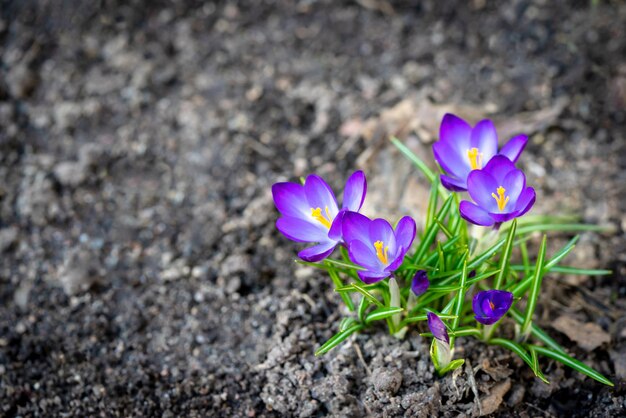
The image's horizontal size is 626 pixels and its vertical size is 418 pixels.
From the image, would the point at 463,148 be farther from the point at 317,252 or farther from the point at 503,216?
the point at 317,252

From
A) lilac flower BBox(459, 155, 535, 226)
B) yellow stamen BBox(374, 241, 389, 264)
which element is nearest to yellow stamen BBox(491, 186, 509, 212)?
lilac flower BBox(459, 155, 535, 226)

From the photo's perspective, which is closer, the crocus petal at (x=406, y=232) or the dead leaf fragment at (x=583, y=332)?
the crocus petal at (x=406, y=232)

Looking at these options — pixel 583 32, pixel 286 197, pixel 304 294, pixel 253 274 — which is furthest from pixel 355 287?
pixel 583 32

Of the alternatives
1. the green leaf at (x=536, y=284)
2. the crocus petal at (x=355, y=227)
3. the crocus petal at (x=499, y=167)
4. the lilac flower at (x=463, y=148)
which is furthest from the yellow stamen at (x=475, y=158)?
the crocus petal at (x=355, y=227)

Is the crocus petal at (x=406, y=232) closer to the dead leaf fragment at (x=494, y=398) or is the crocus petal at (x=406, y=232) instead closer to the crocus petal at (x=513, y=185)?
the crocus petal at (x=513, y=185)

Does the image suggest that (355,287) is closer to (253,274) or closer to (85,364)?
(253,274)
